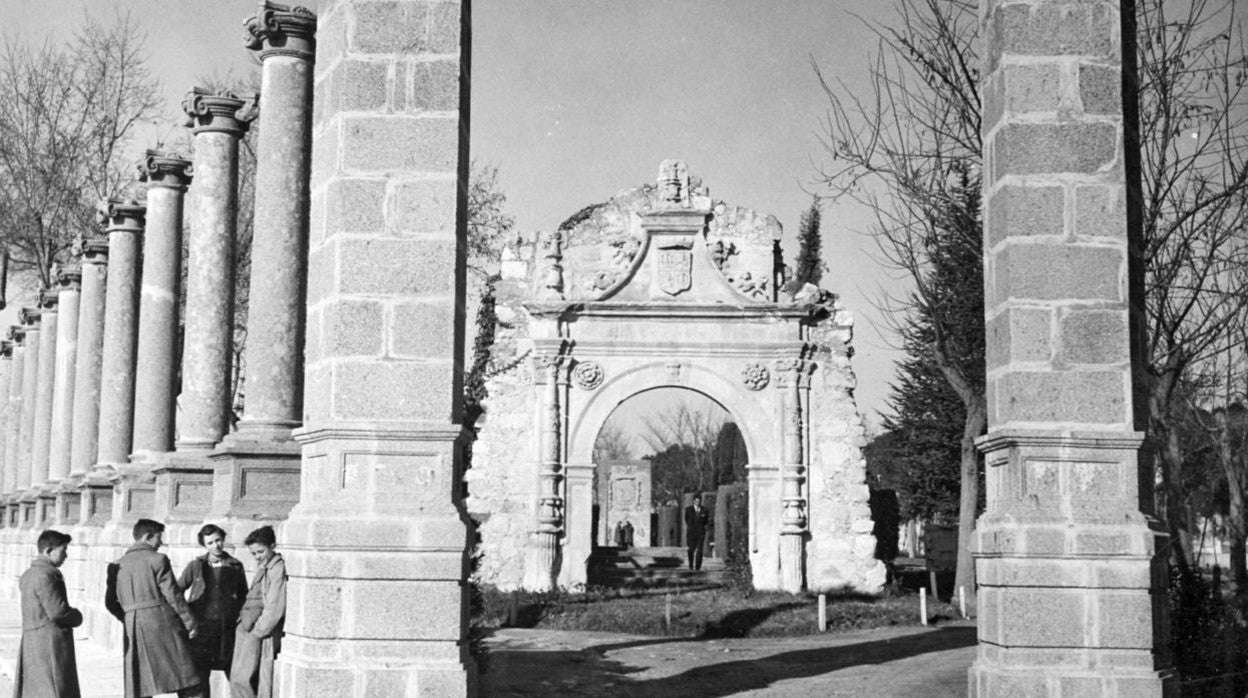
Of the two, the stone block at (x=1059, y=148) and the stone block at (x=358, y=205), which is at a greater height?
the stone block at (x=1059, y=148)

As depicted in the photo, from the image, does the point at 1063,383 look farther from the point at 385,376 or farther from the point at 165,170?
the point at 165,170

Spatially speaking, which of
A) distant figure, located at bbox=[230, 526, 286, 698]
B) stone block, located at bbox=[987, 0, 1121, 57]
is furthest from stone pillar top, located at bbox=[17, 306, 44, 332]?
stone block, located at bbox=[987, 0, 1121, 57]

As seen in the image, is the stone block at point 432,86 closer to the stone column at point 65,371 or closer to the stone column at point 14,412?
the stone column at point 65,371

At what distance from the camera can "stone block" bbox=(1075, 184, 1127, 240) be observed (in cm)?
766

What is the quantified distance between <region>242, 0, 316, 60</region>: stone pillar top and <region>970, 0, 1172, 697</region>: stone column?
5.43 meters

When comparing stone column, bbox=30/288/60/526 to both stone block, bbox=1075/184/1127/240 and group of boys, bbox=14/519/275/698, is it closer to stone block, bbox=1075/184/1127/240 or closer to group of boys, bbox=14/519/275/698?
group of boys, bbox=14/519/275/698

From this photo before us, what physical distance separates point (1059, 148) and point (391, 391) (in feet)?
12.4

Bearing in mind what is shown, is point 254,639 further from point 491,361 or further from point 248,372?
point 491,361

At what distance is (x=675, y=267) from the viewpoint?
72.7 ft

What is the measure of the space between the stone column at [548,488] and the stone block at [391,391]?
14.4m

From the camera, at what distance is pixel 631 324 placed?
872 inches

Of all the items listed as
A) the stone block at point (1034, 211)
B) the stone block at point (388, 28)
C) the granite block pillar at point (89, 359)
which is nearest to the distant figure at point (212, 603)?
the stone block at point (388, 28)

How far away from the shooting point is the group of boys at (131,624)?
8102 millimetres

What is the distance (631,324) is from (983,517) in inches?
571
